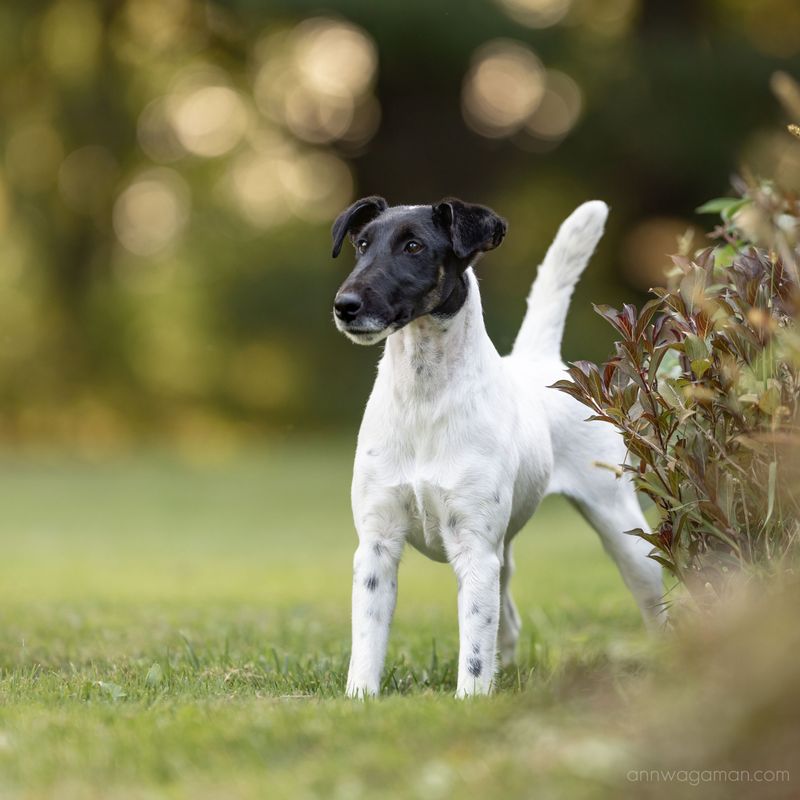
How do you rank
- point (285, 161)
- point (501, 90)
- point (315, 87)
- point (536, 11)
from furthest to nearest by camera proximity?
point (285, 161)
point (315, 87)
point (501, 90)
point (536, 11)

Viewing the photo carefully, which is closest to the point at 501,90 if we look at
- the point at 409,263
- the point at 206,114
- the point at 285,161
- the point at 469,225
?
the point at 285,161

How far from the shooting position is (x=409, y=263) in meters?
4.45

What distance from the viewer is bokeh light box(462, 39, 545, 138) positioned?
68.4ft

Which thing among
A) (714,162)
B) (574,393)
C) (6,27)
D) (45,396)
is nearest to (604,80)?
(714,162)

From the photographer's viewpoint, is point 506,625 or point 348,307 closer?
point 348,307

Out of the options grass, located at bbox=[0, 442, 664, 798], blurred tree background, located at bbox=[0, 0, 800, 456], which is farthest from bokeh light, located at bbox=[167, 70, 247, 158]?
grass, located at bbox=[0, 442, 664, 798]

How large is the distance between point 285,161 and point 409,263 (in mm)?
21446

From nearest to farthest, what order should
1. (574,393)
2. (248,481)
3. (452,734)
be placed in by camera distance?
(452,734) → (574,393) → (248,481)

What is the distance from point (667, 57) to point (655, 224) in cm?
376

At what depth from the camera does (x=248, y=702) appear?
390cm

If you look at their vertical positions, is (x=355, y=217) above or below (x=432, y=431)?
above

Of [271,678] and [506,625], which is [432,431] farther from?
[506,625]

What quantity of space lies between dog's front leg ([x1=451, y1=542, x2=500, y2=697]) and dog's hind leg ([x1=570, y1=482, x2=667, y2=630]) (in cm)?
113

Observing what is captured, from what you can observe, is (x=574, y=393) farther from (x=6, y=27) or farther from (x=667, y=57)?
(x=6, y=27)
